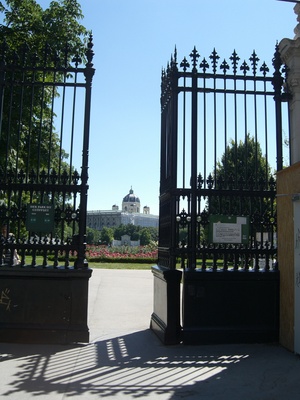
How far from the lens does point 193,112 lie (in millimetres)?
7367

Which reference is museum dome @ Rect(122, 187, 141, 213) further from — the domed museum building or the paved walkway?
the paved walkway

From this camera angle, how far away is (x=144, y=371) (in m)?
5.48

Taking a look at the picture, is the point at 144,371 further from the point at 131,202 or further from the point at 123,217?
the point at 131,202

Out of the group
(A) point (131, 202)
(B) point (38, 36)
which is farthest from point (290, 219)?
(A) point (131, 202)

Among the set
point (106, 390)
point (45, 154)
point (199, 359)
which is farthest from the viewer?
point (45, 154)

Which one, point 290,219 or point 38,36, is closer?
point 290,219

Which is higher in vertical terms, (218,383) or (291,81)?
(291,81)

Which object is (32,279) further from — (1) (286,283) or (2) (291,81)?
(2) (291,81)

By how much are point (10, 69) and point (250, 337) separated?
596 cm

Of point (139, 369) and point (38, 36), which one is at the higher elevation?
point (38, 36)

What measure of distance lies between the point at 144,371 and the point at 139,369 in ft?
0.39

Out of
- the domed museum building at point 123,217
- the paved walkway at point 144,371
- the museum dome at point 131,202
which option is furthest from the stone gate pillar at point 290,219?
the museum dome at point 131,202

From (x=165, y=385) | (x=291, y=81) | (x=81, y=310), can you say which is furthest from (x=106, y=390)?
(x=291, y=81)

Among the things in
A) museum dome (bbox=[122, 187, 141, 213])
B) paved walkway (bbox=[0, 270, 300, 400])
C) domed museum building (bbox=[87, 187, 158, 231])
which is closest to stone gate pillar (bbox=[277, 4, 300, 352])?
paved walkway (bbox=[0, 270, 300, 400])
